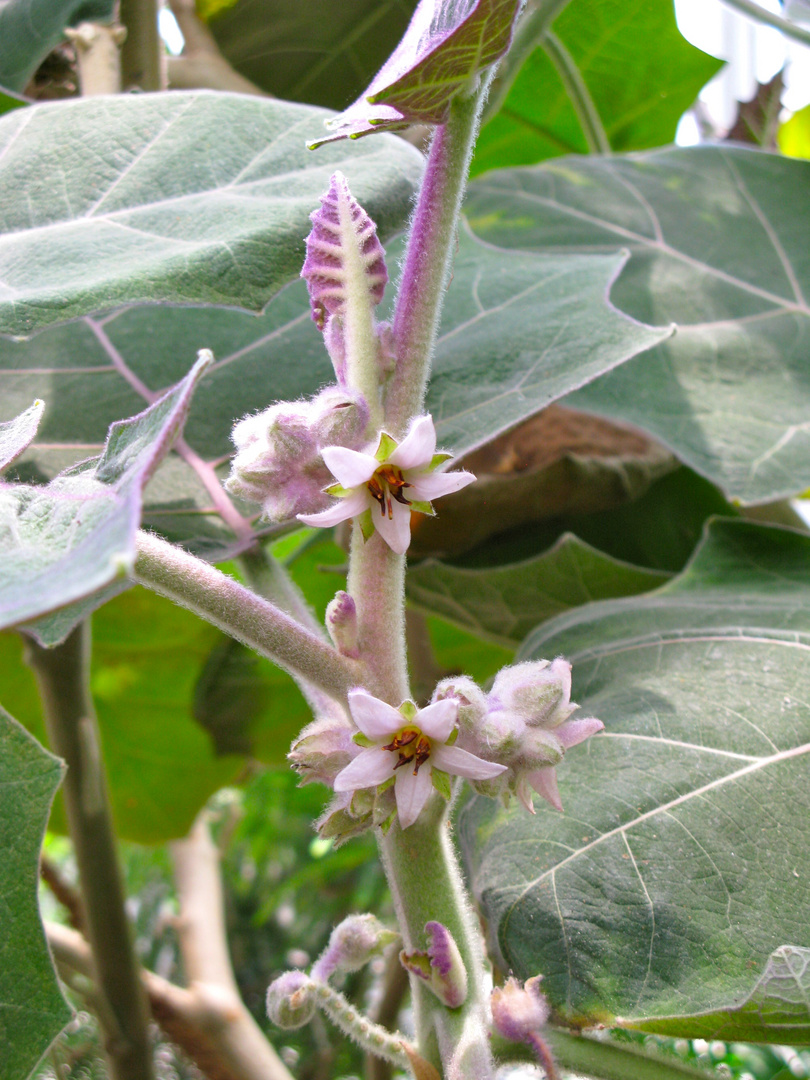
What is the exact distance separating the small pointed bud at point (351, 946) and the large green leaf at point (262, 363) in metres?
0.21

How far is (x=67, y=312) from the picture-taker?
1.28 ft

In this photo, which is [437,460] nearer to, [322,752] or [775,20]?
[322,752]

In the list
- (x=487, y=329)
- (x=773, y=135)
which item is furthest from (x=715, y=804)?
(x=773, y=135)

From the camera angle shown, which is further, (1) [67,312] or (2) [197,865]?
(2) [197,865]

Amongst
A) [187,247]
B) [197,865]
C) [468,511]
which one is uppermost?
[187,247]

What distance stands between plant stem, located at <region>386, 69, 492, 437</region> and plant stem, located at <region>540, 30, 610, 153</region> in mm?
697

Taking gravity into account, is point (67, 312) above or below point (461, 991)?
above

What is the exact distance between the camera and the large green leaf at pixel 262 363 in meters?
0.53

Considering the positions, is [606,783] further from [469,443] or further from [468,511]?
[468,511]

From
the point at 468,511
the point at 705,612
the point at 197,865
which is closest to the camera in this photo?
the point at 705,612

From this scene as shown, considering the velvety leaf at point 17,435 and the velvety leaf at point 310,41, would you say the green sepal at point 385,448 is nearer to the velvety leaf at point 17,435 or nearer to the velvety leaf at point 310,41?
the velvety leaf at point 17,435

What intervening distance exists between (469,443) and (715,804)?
8.4 inches

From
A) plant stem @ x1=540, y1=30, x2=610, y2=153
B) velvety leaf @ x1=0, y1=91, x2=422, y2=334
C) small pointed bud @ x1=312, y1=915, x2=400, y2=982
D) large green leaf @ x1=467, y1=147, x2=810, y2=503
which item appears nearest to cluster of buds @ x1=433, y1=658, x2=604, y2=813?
small pointed bud @ x1=312, y1=915, x2=400, y2=982

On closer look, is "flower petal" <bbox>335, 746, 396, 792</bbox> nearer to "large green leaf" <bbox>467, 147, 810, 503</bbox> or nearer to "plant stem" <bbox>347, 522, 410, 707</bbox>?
"plant stem" <bbox>347, 522, 410, 707</bbox>
